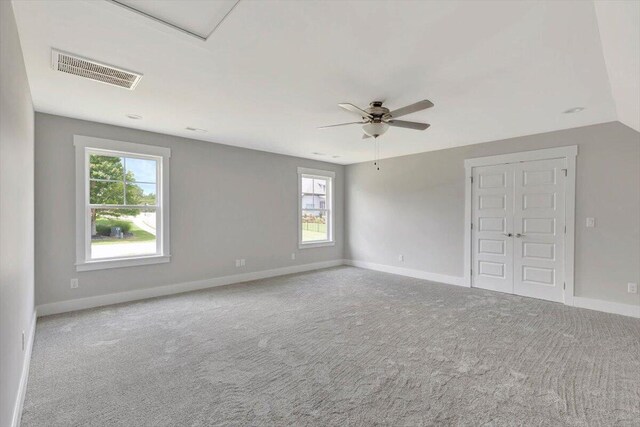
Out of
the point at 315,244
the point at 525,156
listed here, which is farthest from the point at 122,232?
the point at 525,156

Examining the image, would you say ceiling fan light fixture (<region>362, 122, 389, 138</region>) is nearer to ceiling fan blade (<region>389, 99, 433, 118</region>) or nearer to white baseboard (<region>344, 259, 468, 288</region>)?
ceiling fan blade (<region>389, 99, 433, 118</region>)

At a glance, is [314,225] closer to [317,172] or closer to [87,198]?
[317,172]

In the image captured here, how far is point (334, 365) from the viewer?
101 inches

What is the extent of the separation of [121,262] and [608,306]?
21.5 ft

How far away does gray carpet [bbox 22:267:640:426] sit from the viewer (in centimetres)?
197

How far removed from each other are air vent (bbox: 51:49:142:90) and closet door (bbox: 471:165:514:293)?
16.4ft

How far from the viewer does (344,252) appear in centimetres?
739

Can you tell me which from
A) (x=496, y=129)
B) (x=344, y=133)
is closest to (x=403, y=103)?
(x=344, y=133)

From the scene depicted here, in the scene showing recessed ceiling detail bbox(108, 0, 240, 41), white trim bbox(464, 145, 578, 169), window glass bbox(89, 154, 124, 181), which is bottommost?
window glass bbox(89, 154, 124, 181)

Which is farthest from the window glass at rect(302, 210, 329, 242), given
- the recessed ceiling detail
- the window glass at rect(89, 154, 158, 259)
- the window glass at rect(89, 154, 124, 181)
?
the recessed ceiling detail

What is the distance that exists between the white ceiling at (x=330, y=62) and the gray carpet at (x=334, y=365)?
2471mm

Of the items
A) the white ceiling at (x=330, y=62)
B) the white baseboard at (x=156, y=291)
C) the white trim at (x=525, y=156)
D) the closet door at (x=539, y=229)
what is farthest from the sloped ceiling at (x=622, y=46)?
the white baseboard at (x=156, y=291)

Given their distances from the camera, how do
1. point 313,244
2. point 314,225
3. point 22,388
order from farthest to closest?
1. point 314,225
2. point 313,244
3. point 22,388

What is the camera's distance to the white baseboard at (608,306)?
3.74 meters
